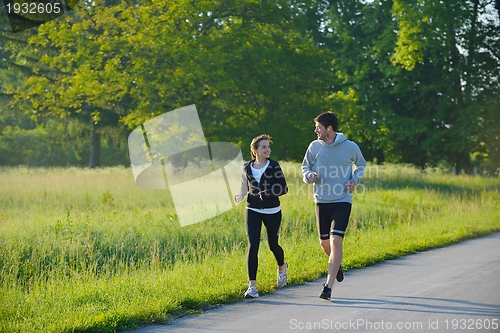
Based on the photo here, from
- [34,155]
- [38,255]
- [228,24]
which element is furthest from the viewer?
[34,155]

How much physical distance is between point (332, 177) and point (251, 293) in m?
1.54

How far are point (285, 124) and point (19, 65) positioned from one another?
17.2m

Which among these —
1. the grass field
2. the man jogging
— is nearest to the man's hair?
the man jogging

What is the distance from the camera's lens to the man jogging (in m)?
7.70

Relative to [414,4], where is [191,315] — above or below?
below

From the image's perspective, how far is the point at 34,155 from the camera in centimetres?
6150

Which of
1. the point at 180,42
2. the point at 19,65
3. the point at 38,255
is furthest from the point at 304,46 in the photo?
the point at 38,255

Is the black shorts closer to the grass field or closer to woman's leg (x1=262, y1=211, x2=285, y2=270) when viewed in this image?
woman's leg (x1=262, y1=211, x2=285, y2=270)

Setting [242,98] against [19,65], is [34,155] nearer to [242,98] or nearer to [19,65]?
[19,65]

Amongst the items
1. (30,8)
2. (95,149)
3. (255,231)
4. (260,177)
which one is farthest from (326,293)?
(95,149)

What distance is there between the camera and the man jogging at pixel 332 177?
7.70 meters

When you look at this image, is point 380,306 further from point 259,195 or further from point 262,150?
point 262,150

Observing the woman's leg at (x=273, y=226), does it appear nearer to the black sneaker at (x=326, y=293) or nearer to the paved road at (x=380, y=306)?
the paved road at (x=380, y=306)

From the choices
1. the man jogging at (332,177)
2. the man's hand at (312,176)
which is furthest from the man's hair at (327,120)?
the man's hand at (312,176)
